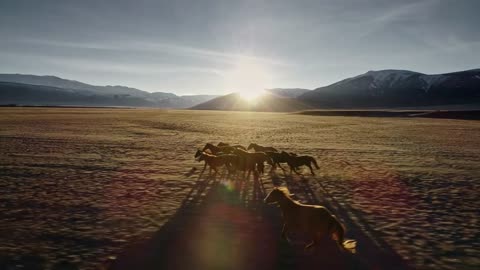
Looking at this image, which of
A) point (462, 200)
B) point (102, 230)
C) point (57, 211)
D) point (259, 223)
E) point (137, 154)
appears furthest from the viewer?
point (137, 154)

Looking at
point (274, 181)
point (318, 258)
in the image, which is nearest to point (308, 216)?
point (318, 258)

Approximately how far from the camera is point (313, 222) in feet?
23.5

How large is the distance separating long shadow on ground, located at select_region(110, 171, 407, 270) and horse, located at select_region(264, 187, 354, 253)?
0.36 meters

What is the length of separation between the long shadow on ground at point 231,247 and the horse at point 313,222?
0.36m

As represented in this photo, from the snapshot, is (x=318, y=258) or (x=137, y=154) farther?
(x=137, y=154)

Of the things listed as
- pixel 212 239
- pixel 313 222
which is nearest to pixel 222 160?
pixel 212 239

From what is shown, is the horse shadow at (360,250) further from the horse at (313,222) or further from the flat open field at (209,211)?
the horse at (313,222)

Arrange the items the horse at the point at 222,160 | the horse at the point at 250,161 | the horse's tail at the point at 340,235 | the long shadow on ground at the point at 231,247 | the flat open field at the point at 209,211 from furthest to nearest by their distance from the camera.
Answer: the horse at the point at 222,160 → the horse at the point at 250,161 → the flat open field at the point at 209,211 → the horse's tail at the point at 340,235 → the long shadow on ground at the point at 231,247

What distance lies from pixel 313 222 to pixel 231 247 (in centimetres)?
189

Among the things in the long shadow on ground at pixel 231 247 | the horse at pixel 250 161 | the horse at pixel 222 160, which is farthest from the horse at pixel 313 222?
the horse at pixel 222 160

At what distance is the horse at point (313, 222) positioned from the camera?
7.03 meters

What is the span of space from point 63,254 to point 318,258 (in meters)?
5.22

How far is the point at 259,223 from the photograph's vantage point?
9.05 metres

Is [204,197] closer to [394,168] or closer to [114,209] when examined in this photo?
[114,209]
